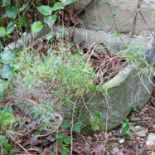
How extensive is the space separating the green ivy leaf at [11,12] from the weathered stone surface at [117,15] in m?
0.40

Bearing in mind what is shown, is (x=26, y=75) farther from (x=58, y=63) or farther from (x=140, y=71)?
(x=140, y=71)

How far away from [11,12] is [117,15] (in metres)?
0.62

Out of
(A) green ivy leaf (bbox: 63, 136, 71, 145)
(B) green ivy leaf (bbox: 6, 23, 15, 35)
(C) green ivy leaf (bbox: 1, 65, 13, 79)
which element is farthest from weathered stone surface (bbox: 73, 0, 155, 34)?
(A) green ivy leaf (bbox: 63, 136, 71, 145)

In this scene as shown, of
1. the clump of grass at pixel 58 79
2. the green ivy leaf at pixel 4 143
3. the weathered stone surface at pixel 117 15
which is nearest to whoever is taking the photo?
the green ivy leaf at pixel 4 143

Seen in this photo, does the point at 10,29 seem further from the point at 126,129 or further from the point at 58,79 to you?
the point at 126,129

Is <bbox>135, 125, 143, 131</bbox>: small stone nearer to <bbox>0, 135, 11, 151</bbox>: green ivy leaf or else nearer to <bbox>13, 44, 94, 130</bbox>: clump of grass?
<bbox>13, 44, 94, 130</bbox>: clump of grass

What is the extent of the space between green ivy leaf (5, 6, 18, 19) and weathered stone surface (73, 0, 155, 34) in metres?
0.40

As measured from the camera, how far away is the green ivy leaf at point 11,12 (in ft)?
8.07

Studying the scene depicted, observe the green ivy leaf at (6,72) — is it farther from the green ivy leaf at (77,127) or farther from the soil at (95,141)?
the green ivy leaf at (77,127)

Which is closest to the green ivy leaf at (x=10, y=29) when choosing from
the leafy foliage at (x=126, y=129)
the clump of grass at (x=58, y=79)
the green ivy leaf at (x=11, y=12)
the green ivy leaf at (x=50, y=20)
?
the green ivy leaf at (x=11, y=12)

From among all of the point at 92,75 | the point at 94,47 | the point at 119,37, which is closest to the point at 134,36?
the point at 119,37

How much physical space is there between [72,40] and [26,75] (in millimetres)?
582

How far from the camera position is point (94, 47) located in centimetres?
233

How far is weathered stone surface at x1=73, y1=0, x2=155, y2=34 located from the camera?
2564 millimetres
